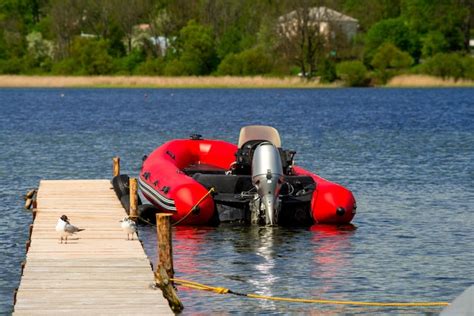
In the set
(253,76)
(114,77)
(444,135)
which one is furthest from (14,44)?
(444,135)

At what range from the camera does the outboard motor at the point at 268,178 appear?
77.1 feet

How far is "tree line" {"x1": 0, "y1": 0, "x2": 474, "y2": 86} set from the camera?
398 ft

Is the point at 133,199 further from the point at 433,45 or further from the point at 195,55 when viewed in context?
the point at 433,45

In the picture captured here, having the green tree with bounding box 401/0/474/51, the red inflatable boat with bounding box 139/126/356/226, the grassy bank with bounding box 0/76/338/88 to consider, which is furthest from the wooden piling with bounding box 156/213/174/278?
the green tree with bounding box 401/0/474/51

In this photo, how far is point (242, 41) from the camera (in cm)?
13650

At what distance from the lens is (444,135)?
57906 mm

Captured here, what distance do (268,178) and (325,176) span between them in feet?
41.3

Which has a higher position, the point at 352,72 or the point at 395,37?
the point at 395,37

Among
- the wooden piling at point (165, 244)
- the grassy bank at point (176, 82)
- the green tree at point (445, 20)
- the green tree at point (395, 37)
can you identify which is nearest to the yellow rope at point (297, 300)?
the wooden piling at point (165, 244)

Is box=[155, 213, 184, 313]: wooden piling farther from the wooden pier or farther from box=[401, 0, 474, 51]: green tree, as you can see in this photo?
box=[401, 0, 474, 51]: green tree

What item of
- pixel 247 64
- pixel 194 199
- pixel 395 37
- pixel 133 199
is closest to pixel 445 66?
pixel 395 37

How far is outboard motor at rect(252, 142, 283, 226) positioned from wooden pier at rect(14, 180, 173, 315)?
281cm

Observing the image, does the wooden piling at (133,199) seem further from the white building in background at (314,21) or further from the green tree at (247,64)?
the white building in background at (314,21)

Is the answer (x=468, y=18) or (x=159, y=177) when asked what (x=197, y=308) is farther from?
(x=468, y=18)
